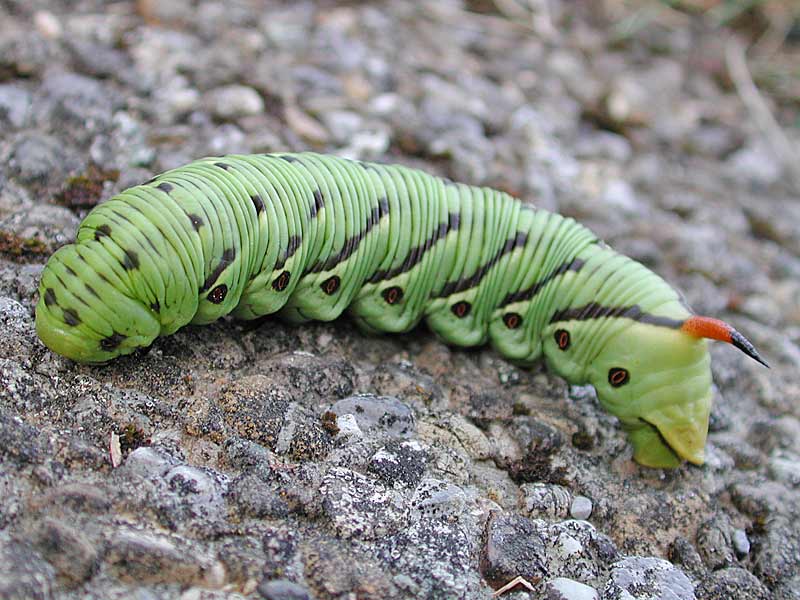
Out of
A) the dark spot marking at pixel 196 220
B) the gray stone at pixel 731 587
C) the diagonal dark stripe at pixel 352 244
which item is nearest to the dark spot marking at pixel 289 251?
the diagonal dark stripe at pixel 352 244

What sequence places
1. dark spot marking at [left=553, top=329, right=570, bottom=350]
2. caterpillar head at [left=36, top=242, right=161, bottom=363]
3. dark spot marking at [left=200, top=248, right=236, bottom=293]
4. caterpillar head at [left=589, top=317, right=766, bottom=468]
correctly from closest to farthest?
caterpillar head at [left=36, top=242, right=161, bottom=363] → dark spot marking at [left=200, top=248, right=236, bottom=293] → caterpillar head at [left=589, top=317, right=766, bottom=468] → dark spot marking at [left=553, top=329, right=570, bottom=350]

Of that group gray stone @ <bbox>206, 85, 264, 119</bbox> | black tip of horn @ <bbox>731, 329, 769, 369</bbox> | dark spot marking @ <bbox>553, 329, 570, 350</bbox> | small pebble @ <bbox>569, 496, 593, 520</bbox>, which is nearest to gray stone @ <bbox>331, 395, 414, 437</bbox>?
small pebble @ <bbox>569, 496, 593, 520</bbox>

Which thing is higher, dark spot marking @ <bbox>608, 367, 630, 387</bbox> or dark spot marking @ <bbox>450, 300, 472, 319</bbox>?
dark spot marking @ <bbox>450, 300, 472, 319</bbox>

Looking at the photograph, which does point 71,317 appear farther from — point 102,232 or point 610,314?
point 610,314

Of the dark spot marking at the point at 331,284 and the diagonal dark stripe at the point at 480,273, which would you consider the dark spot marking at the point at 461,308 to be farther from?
the dark spot marking at the point at 331,284

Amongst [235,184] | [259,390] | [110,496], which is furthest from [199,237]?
[110,496]

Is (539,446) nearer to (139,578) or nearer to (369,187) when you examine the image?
(369,187)

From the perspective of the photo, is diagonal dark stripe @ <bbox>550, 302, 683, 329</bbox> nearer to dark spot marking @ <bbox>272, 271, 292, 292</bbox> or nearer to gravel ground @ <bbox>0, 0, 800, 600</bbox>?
gravel ground @ <bbox>0, 0, 800, 600</bbox>
